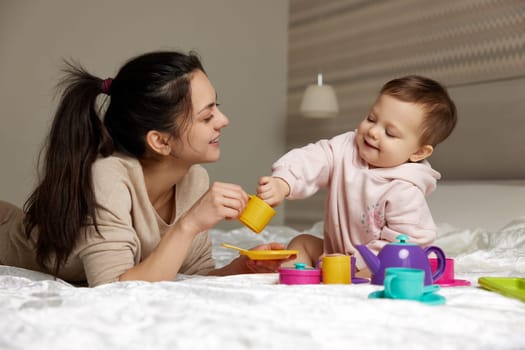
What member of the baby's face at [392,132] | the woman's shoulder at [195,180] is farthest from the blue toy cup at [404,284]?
the woman's shoulder at [195,180]

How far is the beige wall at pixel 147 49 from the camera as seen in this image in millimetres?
3430

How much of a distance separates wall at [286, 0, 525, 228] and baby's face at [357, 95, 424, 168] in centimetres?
139

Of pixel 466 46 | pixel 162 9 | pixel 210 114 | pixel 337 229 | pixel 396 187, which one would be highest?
pixel 162 9

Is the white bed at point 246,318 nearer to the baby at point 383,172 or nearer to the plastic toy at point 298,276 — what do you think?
the plastic toy at point 298,276

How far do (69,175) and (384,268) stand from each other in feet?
2.51

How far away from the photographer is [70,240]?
1536 mm

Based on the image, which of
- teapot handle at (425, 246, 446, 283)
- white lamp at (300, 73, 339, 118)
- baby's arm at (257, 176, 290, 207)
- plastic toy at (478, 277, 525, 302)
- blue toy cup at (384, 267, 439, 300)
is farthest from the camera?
white lamp at (300, 73, 339, 118)

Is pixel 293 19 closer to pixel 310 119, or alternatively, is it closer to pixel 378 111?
pixel 310 119

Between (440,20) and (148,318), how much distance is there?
2.83 meters

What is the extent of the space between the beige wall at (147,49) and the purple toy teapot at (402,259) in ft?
8.27

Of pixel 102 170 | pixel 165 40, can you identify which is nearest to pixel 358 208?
pixel 102 170

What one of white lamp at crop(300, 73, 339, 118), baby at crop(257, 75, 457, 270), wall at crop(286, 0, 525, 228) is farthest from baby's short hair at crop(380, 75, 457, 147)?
white lamp at crop(300, 73, 339, 118)

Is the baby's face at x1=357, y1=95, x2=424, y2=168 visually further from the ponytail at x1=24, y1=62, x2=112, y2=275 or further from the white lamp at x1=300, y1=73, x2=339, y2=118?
the white lamp at x1=300, y1=73, x2=339, y2=118

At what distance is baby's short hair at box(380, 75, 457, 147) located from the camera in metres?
1.69
